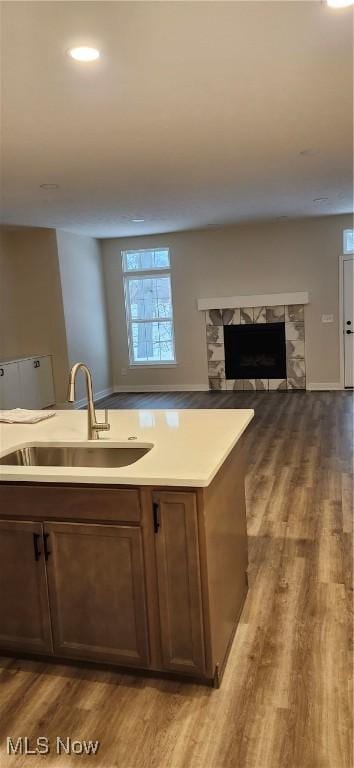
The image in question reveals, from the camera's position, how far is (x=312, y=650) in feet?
7.50

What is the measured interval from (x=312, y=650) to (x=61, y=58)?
2.85 meters

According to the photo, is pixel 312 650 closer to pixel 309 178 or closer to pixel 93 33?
pixel 93 33

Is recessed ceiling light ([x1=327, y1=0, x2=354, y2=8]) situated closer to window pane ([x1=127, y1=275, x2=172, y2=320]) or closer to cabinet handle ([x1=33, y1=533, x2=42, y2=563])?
cabinet handle ([x1=33, y1=533, x2=42, y2=563])

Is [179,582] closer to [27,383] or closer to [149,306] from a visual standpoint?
[27,383]

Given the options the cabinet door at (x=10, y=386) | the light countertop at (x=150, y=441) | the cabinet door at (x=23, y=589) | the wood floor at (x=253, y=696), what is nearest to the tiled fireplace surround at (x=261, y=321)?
the cabinet door at (x=10, y=386)

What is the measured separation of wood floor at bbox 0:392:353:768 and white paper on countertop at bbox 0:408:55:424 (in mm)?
1169

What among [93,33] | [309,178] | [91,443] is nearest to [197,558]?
[91,443]

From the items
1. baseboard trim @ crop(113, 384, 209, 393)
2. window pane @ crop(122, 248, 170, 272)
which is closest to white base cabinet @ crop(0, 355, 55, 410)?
baseboard trim @ crop(113, 384, 209, 393)

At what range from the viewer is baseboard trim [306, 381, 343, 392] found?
8.43m

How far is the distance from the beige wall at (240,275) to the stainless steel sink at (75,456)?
648 centimetres

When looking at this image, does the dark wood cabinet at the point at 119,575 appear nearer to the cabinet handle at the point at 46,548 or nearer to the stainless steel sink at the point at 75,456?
the cabinet handle at the point at 46,548

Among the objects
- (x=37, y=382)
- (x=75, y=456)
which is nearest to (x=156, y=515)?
(x=75, y=456)

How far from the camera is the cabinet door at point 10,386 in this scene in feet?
22.0

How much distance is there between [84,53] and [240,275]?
6.32m
